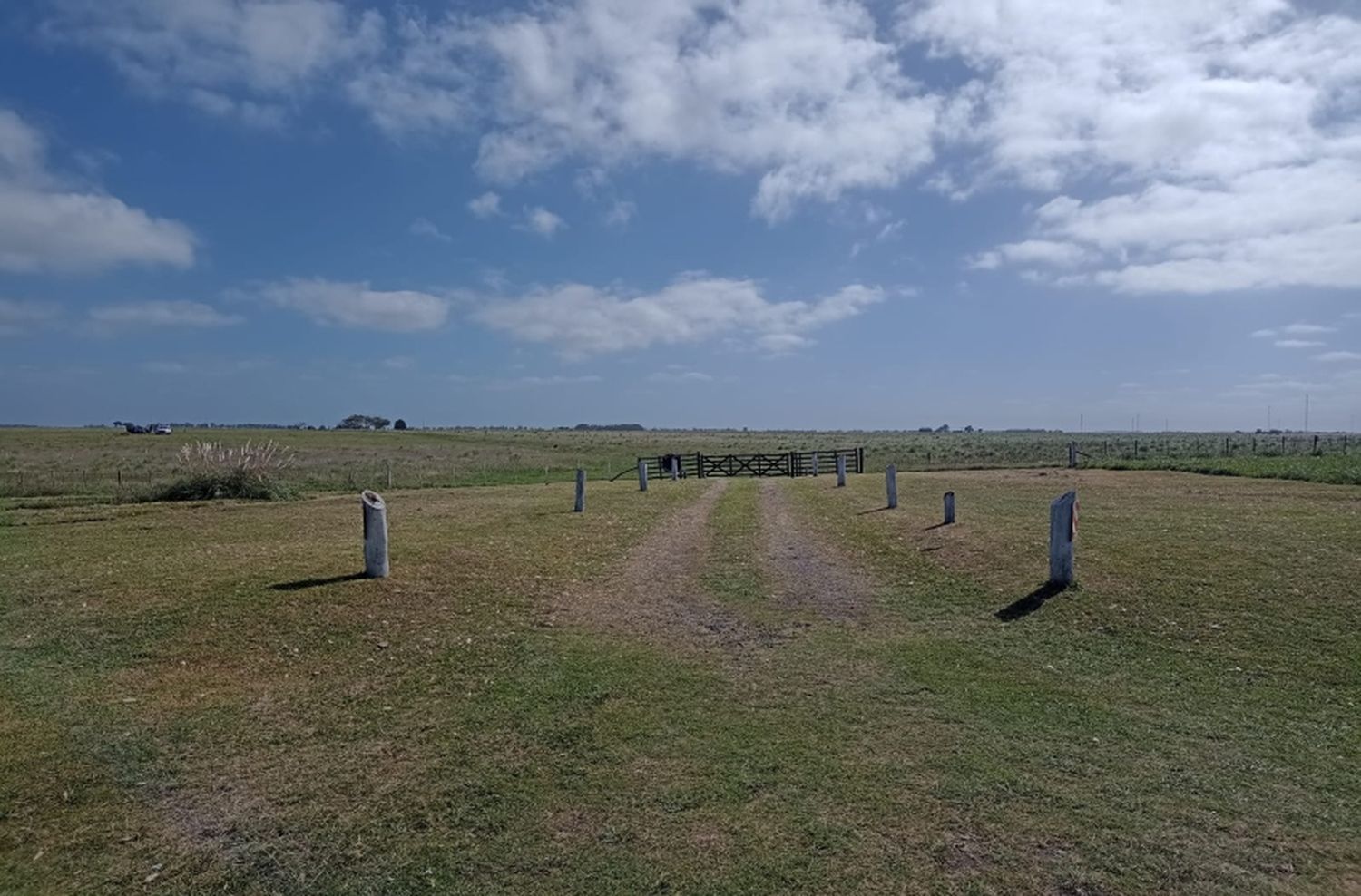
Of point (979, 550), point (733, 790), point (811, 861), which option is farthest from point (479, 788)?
point (979, 550)

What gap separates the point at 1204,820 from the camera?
506cm

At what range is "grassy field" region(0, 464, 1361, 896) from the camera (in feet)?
15.5

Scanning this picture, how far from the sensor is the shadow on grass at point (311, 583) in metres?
11.1

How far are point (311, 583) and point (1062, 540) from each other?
1012cm

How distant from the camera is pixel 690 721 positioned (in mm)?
6750

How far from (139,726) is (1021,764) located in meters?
6.92

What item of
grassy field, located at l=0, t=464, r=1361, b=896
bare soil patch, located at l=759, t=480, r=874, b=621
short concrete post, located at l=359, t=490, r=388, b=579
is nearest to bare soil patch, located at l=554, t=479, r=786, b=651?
grassy field, located at l=0, t=464, r=1361, b=896

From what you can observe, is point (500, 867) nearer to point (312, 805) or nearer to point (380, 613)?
point (312, 805)

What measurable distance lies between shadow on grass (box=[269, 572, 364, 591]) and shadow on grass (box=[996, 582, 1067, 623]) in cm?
859

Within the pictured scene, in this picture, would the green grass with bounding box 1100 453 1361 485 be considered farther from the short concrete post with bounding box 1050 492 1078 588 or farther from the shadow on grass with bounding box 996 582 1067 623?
the shadow on grass with bounding box 996 582 1067 623

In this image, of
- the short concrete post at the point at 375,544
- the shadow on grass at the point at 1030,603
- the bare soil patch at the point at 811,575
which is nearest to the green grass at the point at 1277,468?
the bare soil patch at the point at 811,575

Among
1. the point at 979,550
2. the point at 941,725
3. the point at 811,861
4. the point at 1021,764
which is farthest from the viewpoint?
the point at 979,550

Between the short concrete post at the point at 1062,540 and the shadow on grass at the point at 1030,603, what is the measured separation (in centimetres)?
12

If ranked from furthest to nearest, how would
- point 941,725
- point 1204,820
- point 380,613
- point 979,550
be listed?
point 979,550 < point 380,613 < point 941,725 < point 1204,820
